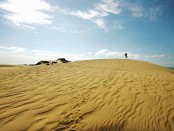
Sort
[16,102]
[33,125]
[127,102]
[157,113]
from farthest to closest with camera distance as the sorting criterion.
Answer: [127,102] → [157,113] → [16,102] → [33,125]

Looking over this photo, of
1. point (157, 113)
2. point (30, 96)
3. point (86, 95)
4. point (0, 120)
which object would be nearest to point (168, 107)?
point (157, 113)

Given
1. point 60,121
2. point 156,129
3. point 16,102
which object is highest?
point 16,102

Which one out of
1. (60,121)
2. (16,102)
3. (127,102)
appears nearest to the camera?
(60,121)

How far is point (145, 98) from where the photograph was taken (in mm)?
5965

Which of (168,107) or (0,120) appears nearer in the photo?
(0,120)

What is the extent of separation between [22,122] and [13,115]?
47 centimetres

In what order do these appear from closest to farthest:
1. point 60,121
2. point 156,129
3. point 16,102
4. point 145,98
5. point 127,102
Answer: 1. point 60,121
2. point 156,129
3. point 16,102
4. point 127,102
5. point 145,98

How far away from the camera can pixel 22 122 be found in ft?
12.1

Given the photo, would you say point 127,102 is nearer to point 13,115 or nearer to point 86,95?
point 86,95

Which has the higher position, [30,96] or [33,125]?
[30,96]

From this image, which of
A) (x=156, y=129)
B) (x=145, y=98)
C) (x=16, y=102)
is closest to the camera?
(x=156, y=129)

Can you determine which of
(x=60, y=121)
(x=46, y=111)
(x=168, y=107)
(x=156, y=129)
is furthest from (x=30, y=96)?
(x=168, y=107)

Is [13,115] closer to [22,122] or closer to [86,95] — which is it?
[22,122]

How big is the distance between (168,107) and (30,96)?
5322 mm
